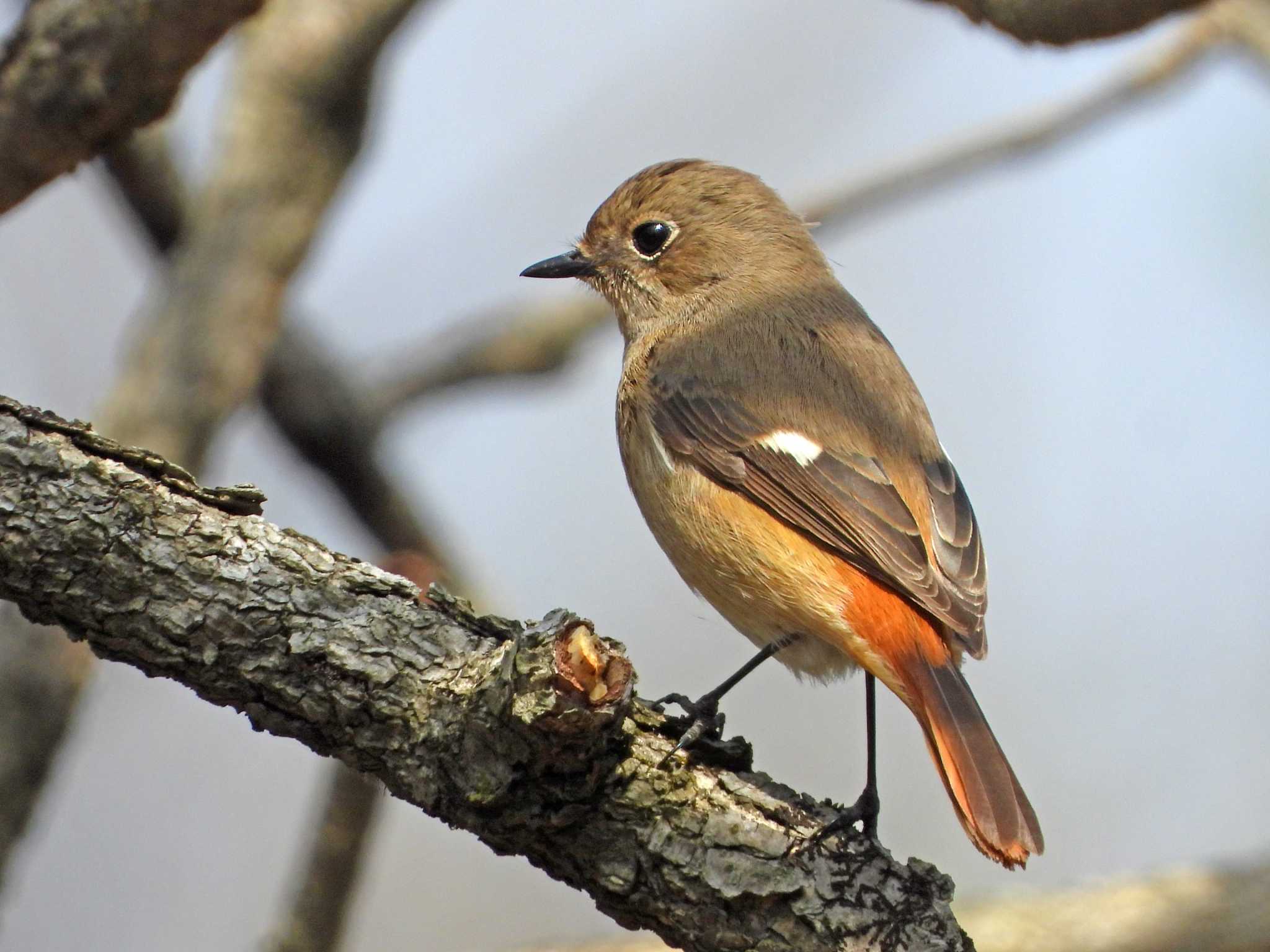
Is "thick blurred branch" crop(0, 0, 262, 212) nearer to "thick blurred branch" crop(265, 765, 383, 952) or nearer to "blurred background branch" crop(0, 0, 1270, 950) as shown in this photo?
"blurred background branch" crop(0, 0, 1270, 950)

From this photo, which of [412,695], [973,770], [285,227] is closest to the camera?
[412,695]

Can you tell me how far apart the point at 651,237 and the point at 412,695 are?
2697 millimetres

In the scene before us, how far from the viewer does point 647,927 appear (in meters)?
2.66

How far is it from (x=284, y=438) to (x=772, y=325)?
262 centimetres

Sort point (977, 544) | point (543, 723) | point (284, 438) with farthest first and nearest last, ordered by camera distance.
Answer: point (284, 438), point (977, 544), point (543, 723)

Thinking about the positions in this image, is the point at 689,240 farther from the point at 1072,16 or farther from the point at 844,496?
the point at 1072,16

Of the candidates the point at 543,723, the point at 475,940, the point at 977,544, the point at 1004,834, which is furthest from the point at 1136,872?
the point at 475,940

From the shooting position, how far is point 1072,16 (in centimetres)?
275

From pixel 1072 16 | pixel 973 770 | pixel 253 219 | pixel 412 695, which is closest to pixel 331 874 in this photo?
pixel 412 695

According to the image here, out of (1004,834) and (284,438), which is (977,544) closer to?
(1004,834)

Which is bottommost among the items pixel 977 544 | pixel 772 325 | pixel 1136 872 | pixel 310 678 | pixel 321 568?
pixel 310 678

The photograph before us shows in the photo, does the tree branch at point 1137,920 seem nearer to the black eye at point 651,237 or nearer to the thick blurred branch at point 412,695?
the thick blurred branch at point 412,695

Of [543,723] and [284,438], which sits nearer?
[543,723]

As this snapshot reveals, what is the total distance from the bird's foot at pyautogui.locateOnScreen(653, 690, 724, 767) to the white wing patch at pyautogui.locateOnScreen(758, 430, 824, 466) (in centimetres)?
84
